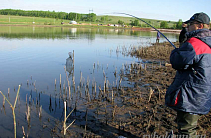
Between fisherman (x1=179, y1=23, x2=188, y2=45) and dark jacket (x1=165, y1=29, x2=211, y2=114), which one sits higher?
fisherman (x1=179, y1=23, x2=188, y2=45)

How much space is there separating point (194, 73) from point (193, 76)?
0.06 m

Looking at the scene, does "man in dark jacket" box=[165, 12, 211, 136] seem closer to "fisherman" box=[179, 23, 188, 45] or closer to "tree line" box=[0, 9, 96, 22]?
"fisherman" box=[179, 23, 188, 45]

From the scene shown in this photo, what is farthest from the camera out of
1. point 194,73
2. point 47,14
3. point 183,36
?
point 47,14

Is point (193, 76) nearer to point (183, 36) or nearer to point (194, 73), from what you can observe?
point (194, 73)

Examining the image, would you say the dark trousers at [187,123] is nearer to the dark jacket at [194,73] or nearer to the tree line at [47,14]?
the dark jacket at [194,73]

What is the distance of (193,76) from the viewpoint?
3.29m

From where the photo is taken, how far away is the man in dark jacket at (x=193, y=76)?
3.21 m

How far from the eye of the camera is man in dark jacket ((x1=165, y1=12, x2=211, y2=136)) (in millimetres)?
3205

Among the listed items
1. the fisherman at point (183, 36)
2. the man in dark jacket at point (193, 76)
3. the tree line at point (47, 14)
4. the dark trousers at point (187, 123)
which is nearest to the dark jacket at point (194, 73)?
the man in dark jacket at point (193, 76)

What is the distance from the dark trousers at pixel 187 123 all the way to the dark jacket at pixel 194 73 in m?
0.12

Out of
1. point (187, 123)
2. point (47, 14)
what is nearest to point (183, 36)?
point (187, 123)

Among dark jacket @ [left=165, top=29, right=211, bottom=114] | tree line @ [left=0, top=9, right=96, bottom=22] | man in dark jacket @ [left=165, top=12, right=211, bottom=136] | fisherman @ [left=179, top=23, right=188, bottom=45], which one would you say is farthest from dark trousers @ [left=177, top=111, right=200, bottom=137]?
tree line @ [left=0, top=9, right=96, bottom=22]

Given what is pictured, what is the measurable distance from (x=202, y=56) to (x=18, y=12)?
144839 mm

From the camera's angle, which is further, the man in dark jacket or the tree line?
the tree line
